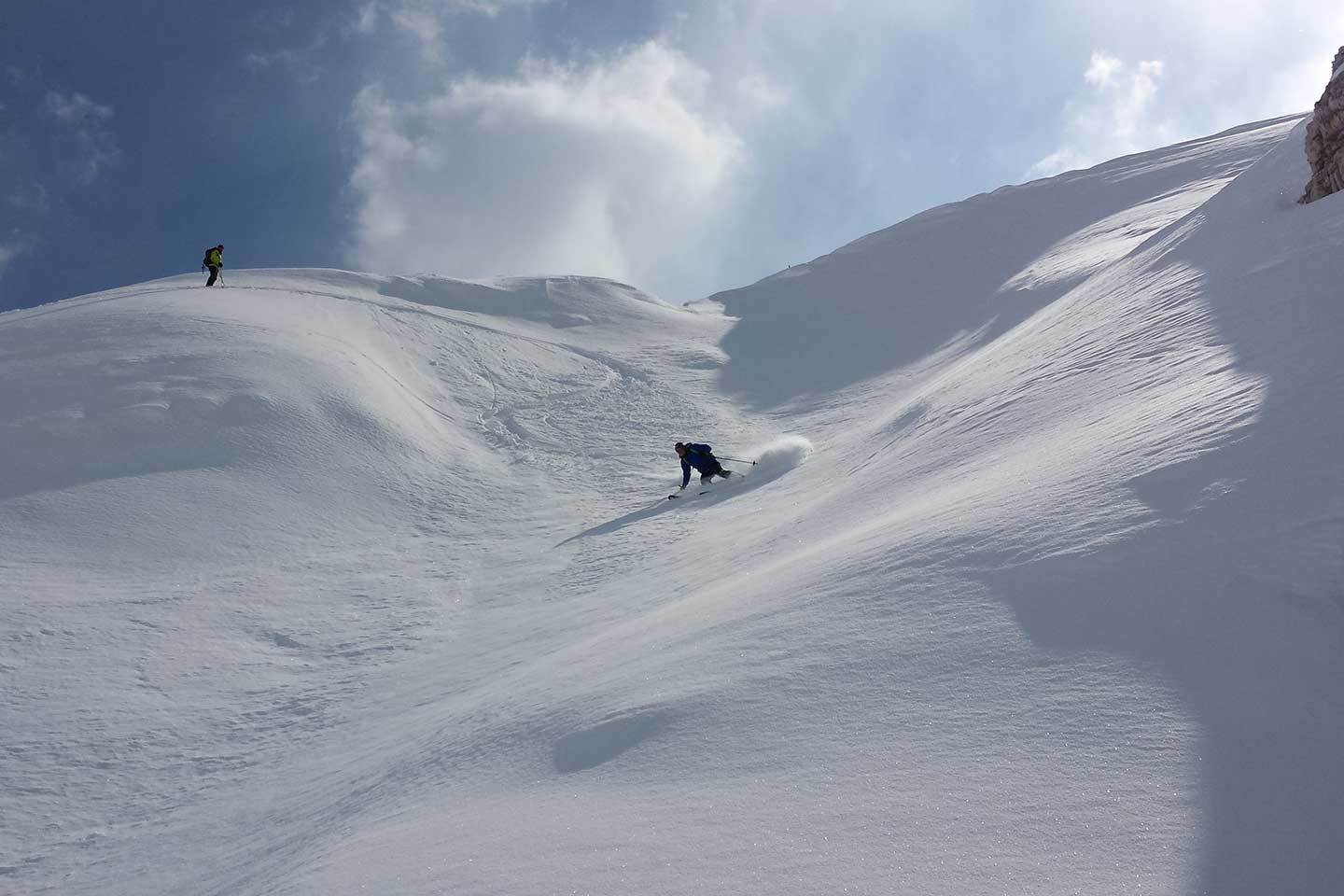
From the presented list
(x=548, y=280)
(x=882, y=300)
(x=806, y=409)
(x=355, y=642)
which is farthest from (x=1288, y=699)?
(x=548, y=280)

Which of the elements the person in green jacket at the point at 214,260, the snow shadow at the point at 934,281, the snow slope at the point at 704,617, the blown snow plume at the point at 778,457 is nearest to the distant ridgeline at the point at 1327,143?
the snow slope at the point at 704,617

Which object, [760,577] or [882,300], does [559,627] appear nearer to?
[760,577]

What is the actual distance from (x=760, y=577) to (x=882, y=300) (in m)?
22.5

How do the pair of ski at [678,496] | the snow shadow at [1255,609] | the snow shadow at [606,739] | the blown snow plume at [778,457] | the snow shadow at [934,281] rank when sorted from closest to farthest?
the snow shadow at [1255,609], the snow shadow at [606,739], the pair of ski at [678,496], the blown snow plume at [778,457], the snow shadow at [934,281]

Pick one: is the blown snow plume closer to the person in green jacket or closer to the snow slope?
the snow slope

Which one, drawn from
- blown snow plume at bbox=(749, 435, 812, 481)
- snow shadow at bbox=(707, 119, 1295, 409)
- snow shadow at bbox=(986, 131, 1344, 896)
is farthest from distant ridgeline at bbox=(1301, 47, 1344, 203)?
snow shadow at bbox=(707, 119, 1295, 409)

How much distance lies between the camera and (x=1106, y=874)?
10.7 feet

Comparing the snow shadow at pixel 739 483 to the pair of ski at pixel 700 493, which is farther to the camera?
the pair of ski at pixel 700 493

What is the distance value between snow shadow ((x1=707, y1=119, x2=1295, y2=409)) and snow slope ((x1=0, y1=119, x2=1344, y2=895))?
3.44 metres

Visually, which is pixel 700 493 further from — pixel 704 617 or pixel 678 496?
pixel 704 617

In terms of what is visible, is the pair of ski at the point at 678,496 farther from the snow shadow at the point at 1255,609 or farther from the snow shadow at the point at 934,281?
the snow shadow at the point at 1255,609

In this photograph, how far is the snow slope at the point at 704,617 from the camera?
3861mm

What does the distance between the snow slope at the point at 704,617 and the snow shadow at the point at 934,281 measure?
3443mm

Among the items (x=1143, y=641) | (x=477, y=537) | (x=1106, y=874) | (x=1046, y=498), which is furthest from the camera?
(x=477, y=537)
